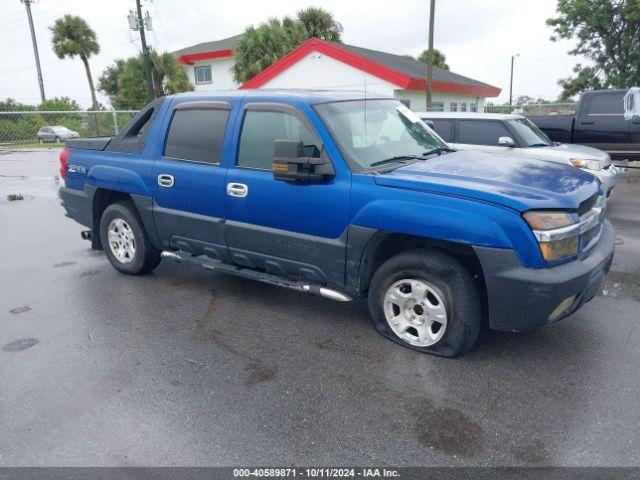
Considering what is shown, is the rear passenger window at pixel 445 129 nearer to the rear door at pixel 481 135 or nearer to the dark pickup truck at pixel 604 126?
the rear door at pixel 481 135

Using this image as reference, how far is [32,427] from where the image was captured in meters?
3.01

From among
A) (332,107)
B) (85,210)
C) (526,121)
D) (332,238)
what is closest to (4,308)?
(85,210)

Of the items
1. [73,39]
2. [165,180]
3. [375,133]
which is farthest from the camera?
[73,39]

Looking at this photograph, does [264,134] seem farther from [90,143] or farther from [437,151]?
[90,143]

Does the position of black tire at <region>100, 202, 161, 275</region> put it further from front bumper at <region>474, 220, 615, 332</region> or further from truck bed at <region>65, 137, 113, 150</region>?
front bumper at <region>474, 220, 615, 332</region>

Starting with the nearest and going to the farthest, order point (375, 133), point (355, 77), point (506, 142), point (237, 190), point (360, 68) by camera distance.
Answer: point (375, 133) → point (237, 190) → point (506, 142) → point (360, 68) → point (355, 77)

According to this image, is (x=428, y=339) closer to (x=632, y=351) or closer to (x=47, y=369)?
(x=632, y=351)

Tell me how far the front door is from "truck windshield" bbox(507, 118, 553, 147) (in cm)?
533

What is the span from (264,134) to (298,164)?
2.10 feet

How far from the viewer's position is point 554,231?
321 cm

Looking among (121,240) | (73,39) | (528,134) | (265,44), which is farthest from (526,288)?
(73,39)

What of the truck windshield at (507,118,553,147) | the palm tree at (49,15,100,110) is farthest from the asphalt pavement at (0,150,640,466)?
the palm tree at (49,15,100,110)

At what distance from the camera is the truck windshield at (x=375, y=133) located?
3.96 m

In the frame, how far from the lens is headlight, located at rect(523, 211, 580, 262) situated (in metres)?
3.19
